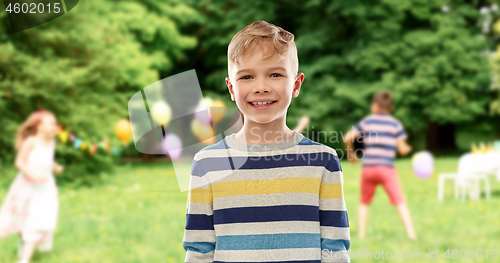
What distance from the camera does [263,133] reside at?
130 cm

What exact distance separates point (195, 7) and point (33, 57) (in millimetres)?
8842

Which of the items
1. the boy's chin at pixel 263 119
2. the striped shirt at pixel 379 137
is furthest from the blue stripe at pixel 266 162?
the striped shirt at pixel 379 137

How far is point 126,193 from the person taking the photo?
7.21m

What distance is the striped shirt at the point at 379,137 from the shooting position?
4234 mm

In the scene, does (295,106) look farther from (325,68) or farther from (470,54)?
(470,54)

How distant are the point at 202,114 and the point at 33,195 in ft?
10.9

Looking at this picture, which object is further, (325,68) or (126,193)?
(325,68)

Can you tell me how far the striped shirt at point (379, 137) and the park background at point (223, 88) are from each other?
71cm

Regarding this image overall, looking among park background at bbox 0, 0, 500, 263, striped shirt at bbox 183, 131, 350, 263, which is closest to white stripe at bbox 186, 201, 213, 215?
striped shirt at bbox 183, 131, 350, 263

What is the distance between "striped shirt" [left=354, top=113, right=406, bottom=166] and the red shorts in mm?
54

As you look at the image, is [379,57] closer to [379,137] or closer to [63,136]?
[63,136]

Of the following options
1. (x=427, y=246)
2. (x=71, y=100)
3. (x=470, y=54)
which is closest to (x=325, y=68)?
(x=470, y=54)

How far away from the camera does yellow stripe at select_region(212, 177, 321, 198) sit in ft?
4.21

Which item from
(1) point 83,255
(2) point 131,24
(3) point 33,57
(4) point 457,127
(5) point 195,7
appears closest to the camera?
(1) point 83,255
